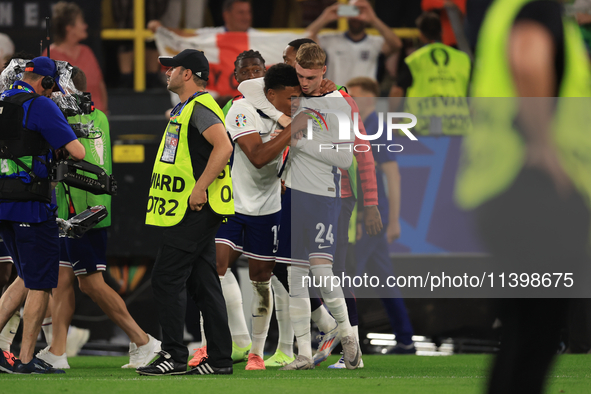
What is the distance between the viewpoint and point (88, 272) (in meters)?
5.75

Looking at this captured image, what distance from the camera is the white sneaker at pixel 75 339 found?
7.05 metres

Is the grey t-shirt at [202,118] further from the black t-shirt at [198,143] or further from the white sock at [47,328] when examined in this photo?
the white sock at [47,328]

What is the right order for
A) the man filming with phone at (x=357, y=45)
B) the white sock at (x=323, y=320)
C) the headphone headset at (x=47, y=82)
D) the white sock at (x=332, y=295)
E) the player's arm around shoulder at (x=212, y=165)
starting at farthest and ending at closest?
the man filming with phone at (x=357, y=45) → the white sock at (x=323, y=320) → the headphone headset at (x=47, y=82) → the white sock at (x=332, y=295) → the player's arm around shoulder at (x=212, y=165)

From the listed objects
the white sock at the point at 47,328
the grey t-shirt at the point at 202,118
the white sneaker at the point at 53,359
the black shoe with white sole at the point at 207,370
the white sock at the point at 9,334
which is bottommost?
the white sock at the point at 47,328

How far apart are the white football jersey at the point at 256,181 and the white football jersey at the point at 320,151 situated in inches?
12.5

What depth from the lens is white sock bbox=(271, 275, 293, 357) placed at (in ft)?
19.4

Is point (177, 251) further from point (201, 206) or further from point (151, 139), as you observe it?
point (151, 139)

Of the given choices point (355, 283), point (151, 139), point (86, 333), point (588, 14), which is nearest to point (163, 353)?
point (355, 283)

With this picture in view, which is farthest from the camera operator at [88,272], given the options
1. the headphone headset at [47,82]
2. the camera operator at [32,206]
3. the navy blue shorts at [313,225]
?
the navy blue shorts at [313,225]

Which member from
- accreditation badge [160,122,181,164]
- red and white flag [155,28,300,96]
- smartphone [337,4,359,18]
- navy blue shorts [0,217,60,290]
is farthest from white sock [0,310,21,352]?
smartphone [337,4,359,18]

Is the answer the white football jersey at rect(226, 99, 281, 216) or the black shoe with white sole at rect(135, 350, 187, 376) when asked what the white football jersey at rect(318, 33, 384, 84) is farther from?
the black shoe with white sole at rect(135, 350, 187, 376)

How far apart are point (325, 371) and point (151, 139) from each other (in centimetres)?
300

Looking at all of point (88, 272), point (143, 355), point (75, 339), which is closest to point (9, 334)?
point (88, 272)

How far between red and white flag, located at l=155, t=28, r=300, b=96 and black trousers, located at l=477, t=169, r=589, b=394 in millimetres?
6187
